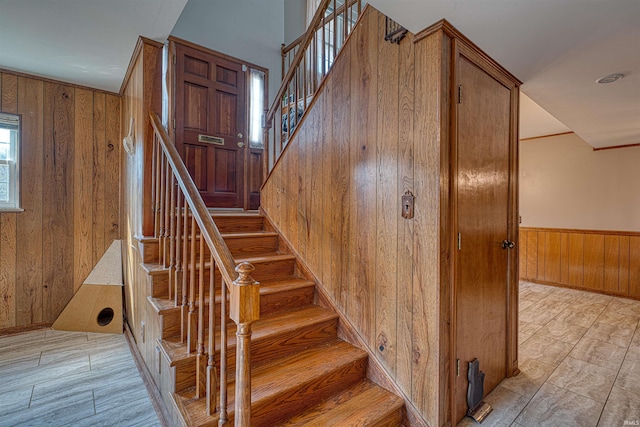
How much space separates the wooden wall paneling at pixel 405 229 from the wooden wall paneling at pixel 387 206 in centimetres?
3

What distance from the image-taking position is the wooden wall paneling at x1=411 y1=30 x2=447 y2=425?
1.66 metres

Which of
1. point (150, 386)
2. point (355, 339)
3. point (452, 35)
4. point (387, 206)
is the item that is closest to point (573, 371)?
point (355, 339)

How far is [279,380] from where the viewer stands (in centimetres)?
171

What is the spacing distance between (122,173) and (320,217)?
2394 millimetres

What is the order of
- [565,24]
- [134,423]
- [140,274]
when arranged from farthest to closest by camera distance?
[140,274], [134,423], [565,24]

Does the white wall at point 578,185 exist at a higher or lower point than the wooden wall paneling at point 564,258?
higher

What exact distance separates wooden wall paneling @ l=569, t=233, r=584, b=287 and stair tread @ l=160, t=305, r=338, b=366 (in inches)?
186

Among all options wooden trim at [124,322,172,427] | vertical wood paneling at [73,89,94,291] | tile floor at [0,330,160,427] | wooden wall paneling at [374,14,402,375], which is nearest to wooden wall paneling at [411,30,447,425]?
wooden wall paneling at [374,14,402,375]

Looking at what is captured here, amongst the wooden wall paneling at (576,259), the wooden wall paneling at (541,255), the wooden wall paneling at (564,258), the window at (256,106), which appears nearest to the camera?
the window at (256,106)

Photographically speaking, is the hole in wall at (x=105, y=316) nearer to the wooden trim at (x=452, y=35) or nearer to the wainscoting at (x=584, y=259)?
the wooden trim at (x=452, y=35)

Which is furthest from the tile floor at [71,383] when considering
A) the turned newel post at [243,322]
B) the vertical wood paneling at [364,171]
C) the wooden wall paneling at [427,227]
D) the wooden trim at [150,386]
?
the wooden wall paneling at [427,227]

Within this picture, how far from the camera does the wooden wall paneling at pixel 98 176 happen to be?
334cm

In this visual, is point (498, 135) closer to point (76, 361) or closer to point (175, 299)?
point (175, 299)

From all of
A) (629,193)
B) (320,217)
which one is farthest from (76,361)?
(629,193)
